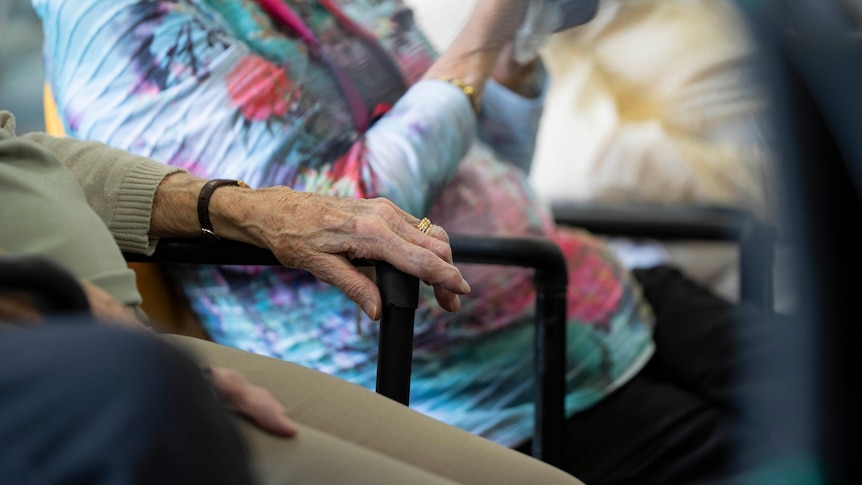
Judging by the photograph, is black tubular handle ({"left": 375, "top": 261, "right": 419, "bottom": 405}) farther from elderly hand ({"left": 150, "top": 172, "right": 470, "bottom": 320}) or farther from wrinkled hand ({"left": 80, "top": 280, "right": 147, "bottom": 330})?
wrinkled hand ({"left": 80, "top": 280, "right": 147, "bottom": 330})

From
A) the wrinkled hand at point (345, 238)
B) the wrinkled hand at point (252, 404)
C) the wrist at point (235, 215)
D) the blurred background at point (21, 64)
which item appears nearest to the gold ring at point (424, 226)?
the wrinkled hand at point (345, 238)

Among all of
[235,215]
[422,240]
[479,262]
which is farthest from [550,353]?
[235,215]

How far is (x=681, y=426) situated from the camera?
3.48 ft

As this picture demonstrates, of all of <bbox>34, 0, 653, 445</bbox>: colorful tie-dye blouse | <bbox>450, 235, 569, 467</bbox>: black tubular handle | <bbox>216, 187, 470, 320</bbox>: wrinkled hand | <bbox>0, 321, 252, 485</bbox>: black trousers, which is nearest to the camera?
<bbox>0, 321, 252, 485</bbox>: black trousers

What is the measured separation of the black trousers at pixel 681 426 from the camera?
1.04 m

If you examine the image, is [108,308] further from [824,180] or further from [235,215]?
[824,180]

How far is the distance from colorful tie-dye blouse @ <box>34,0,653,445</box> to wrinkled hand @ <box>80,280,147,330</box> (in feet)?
1.24

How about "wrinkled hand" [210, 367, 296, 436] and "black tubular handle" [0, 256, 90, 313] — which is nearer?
"black tubular handle" [0, 256, 90, 313]

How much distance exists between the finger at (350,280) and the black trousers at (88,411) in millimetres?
349

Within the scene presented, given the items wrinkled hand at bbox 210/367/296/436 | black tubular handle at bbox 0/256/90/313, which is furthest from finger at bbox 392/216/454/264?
black tubular handle at bbox 0/256/90/313

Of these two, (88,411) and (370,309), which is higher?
(88,411)

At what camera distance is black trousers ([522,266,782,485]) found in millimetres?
1041

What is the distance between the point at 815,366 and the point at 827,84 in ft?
0.63

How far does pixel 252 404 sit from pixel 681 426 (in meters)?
0.77
